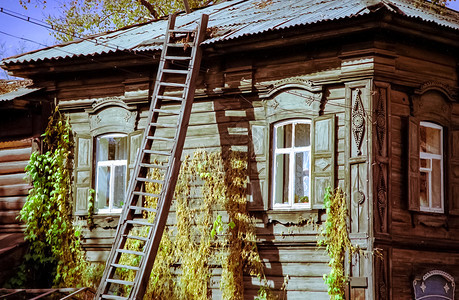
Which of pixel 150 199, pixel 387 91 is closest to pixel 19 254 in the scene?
pixel 150 199

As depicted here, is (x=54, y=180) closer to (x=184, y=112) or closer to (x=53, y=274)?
(x=53, y=274)

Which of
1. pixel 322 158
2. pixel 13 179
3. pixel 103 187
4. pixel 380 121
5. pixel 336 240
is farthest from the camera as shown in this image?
pixel 13 179

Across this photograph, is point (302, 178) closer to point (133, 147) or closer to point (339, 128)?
point (339, 128)

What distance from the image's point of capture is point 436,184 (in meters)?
13.7

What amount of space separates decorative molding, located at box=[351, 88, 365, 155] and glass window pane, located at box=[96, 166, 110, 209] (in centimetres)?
520

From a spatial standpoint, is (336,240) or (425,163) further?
(425,163)

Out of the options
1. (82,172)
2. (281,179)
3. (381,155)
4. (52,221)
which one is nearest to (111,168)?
(82,172)

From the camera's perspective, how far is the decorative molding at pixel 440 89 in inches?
531

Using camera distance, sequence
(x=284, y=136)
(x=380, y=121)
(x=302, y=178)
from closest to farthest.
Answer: (x=380, y=121), (x=302, y=178), (x=284, y=136)

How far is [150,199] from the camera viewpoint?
48.7 ft

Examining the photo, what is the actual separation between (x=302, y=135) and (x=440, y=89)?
2441mm

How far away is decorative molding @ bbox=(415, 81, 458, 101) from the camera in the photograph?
44.2 feet

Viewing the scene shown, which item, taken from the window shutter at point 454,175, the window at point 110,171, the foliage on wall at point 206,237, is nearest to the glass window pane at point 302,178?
the foliage on wall at point 206,237

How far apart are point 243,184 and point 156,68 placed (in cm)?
289
